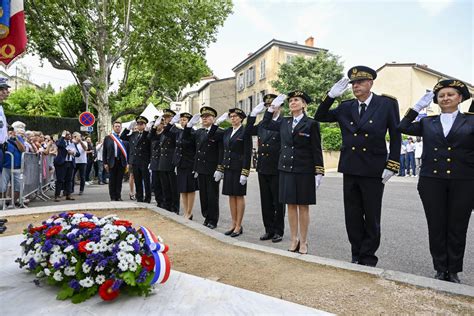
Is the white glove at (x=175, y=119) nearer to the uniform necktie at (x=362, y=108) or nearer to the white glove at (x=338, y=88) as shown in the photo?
the white glove at (x=338, y=88)

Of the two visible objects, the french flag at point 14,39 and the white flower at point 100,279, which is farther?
the french flag at point 14,39

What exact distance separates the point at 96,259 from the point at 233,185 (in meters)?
3.38

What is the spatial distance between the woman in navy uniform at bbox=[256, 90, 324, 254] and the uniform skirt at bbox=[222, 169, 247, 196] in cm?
112

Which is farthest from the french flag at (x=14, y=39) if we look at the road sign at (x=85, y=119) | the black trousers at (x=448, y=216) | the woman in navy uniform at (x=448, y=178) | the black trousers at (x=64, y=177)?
the road sign at (x=85, y=119)

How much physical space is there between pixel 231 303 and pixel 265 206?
11.0 ft

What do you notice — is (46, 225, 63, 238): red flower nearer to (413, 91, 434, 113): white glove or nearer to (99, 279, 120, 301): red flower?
(99, 279, 120, 301): red flower

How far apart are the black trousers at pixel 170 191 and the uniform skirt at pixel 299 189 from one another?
11.6 feet

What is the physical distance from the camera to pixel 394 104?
168 inches

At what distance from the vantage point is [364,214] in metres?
4.38

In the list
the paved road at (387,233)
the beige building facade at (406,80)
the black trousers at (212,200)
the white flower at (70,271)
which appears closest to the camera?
the white flower at (70,271)

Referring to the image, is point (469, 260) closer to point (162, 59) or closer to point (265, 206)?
point (265, 206)

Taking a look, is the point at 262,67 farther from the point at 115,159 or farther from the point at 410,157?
the point at 115,159

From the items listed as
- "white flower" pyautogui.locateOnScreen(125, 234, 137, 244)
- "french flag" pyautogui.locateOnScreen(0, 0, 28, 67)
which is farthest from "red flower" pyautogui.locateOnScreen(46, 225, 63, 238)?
"french flag" pyautogui.locateOnScreen(0, 0, 28, 67)

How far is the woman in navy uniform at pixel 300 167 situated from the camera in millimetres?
4906
